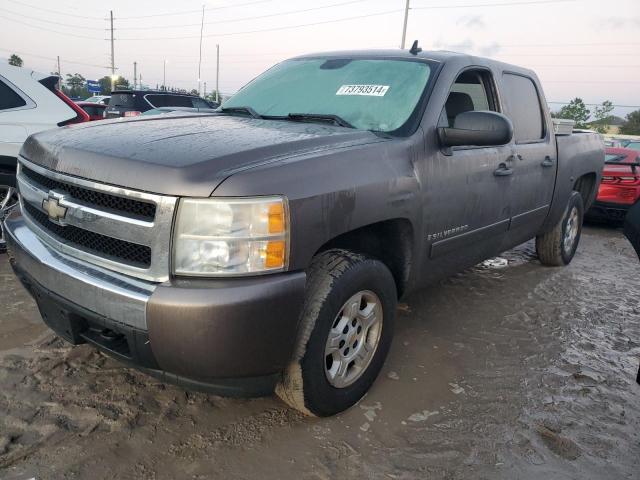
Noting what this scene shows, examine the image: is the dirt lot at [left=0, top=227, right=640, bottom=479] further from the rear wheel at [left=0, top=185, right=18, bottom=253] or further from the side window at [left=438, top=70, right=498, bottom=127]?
the side window at [left=438, top=70, right=498, bottom=127]

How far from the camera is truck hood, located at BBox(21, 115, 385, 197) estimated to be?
1.91m

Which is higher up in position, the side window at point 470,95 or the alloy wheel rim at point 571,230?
the side window at point 470,95

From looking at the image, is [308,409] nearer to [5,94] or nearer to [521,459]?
[521,459]

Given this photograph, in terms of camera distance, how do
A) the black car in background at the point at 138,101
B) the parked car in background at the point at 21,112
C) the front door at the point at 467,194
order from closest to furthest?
the front door at the point at 467,194 → the parked car in background at the point at 21,112 → the black car in background at the point at 138,101

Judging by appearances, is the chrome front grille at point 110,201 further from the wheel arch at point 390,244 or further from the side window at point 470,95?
the side window at point 470,95

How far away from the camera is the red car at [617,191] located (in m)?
7.65

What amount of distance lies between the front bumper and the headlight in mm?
56

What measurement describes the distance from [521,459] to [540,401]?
59 cm

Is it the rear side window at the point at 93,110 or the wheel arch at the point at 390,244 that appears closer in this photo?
the wheel arch at the point at 390,244

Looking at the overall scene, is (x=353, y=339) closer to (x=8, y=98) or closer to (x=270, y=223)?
(x=270, y=223)

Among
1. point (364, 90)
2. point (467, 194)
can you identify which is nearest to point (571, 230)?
point (467, 194)

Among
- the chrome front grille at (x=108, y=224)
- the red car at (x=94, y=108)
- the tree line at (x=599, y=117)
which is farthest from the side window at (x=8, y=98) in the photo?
the tree line at (x=599, y=117)

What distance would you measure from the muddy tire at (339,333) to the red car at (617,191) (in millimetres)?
6376

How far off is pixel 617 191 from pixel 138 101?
10.4 metres
